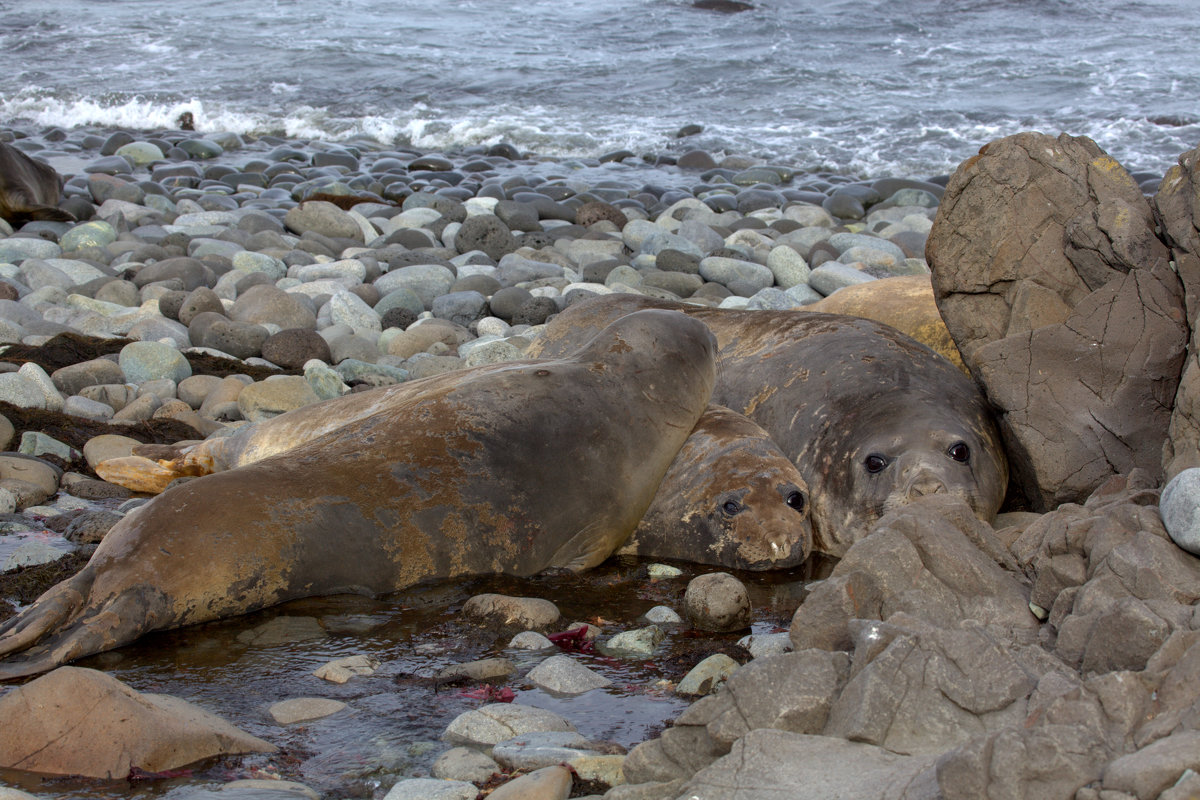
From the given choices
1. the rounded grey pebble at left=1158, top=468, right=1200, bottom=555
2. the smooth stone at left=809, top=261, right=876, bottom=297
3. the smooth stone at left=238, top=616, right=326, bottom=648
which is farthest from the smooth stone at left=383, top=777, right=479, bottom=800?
the smooth stone at left=809, top=261, right=876, bottom=297

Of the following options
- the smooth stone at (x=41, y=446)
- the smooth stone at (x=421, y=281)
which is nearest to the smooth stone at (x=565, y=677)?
the smooth stone at (x=41, y=446)

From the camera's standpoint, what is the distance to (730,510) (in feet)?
15.9

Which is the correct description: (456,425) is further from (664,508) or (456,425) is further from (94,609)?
(94,609)

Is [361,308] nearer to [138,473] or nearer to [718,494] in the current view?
[138,473]

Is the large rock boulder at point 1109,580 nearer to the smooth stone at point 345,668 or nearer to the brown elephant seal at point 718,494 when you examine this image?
the brown elephant seal at point 718,494

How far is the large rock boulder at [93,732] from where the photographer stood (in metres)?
2.71

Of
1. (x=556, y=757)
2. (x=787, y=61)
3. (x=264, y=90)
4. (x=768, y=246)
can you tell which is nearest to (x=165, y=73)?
(x=264, y=90)

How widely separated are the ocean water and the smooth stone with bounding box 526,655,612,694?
15257 mm

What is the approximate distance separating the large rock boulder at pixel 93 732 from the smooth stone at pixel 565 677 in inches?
35.8

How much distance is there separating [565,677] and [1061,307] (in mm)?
2772

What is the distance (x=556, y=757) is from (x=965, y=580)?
1.19 metres

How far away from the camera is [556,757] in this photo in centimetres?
279

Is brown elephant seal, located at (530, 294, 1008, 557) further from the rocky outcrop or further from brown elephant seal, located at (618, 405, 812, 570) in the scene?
the rocky outcrop

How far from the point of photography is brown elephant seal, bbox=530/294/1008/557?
4.71 meters
